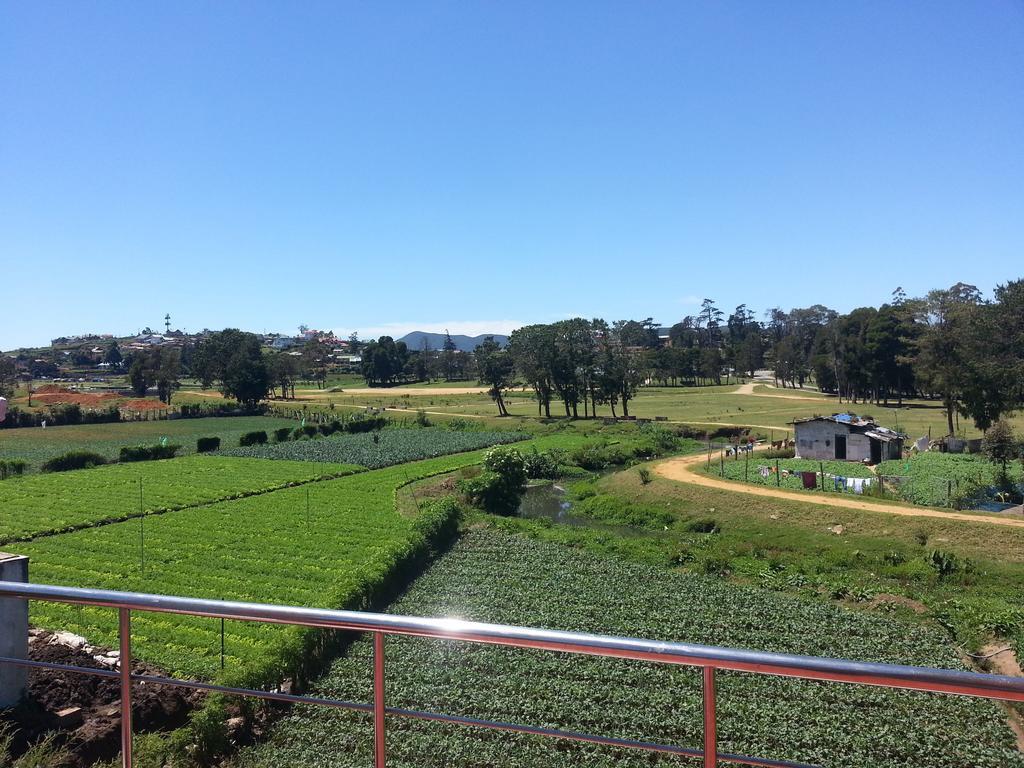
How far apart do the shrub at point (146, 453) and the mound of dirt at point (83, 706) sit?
133 ft

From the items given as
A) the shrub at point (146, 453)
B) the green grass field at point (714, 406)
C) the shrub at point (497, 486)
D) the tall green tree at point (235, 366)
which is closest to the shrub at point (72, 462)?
the shrub at point (146, 453)

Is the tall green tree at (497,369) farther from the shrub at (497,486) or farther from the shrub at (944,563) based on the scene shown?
the shrub at (944,563)

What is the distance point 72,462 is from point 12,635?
147ft

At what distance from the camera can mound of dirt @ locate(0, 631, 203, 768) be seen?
7758 millimetres

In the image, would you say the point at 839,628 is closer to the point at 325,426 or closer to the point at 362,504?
the point at 362,504

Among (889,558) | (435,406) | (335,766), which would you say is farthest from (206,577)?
(435,406)

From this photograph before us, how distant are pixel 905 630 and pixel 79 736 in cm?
1732

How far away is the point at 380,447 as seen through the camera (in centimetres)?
5697

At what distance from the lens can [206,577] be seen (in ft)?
70.4

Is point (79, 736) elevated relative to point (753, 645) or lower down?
elevated

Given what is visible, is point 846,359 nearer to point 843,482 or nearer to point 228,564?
point 843,482

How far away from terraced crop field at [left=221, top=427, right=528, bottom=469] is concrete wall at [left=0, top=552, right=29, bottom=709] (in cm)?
4064

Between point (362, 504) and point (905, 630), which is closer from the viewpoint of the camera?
point (905, 630)

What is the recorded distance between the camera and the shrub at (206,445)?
55.8 m
